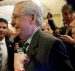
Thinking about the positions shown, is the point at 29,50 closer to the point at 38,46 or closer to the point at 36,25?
the point at 38,46

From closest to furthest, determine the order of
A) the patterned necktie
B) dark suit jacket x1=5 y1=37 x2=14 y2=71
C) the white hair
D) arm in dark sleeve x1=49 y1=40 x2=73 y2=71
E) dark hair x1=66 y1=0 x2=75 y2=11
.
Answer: dark hair x1=66 y1=0 x2=75 y2=11 < arm in dark sleeve x1=49 y1=40 x2=73 y2=71 < the patterned necktie < the white hair < dark suit jacket x1=5 y1=37 x2=14 y2=71

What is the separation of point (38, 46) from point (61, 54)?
0.20m

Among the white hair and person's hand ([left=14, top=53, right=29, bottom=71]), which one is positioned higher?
the white hair

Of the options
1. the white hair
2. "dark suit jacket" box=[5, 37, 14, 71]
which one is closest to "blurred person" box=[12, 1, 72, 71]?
the white hair

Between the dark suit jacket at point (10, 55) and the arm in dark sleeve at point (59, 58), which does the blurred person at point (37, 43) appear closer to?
the arm in dark sleeve at point (59, 58)

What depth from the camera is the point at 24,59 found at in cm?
182

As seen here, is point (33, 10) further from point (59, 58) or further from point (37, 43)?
point (59, 58)

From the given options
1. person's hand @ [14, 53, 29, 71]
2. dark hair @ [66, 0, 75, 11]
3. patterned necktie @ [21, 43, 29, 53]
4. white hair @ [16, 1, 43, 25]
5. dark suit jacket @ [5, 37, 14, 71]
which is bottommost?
dark suit jacket @ [5, 37, 14, 71]

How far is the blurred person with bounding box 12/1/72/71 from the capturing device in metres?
1.77

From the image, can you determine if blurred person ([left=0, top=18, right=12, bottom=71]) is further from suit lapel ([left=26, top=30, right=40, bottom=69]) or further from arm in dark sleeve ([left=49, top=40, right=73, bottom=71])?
arm in dark sleeve ([left=49, top=40, right=73, bottom=71])

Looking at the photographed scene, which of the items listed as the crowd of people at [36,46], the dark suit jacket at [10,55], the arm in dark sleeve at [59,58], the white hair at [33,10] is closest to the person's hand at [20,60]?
the crowd of people at [36,46]

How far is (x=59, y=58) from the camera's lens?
5.82ft

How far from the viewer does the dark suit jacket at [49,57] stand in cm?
177

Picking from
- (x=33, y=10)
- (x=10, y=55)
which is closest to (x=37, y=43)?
(x=33, y=10)
